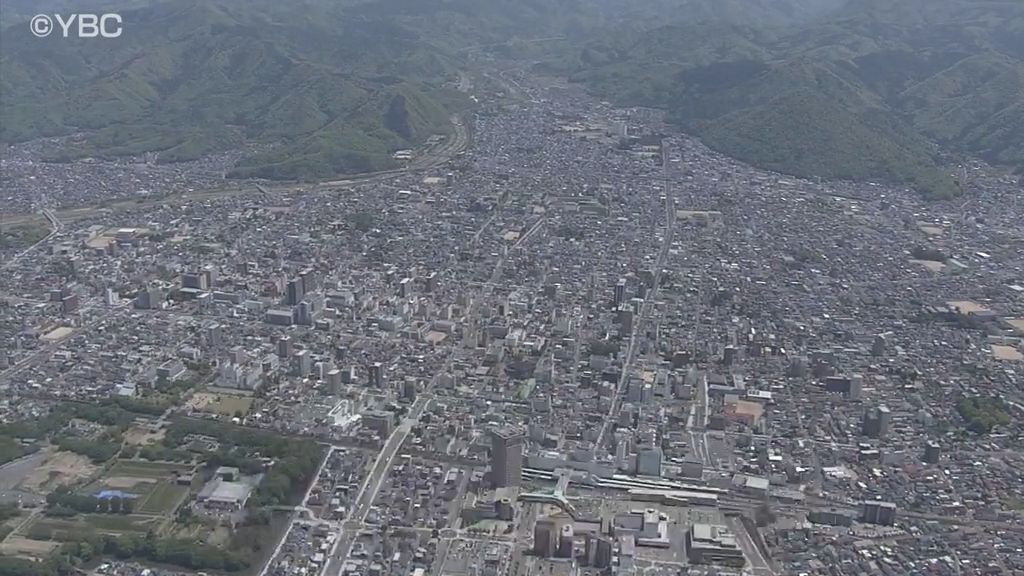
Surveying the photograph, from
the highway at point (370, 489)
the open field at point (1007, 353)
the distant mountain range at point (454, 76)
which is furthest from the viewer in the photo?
the distant mountain range at point (454, 76)

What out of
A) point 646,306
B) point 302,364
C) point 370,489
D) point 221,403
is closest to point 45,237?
point 302,364

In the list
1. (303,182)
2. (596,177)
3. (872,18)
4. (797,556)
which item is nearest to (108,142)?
(303,182)

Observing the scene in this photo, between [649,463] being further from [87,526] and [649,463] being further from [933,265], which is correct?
[933,265]

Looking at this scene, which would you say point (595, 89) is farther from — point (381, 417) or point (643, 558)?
point (643, 558)

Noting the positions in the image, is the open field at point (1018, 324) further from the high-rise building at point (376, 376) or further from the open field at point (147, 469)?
the open field at point (147, 469)

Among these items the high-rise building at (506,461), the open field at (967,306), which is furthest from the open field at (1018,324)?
the high-rise building at (506,461)

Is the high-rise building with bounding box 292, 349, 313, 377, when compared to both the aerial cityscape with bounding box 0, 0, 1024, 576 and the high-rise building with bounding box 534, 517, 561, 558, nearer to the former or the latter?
the aerial cityscape with bounding box 0, 0, 1024, 576
